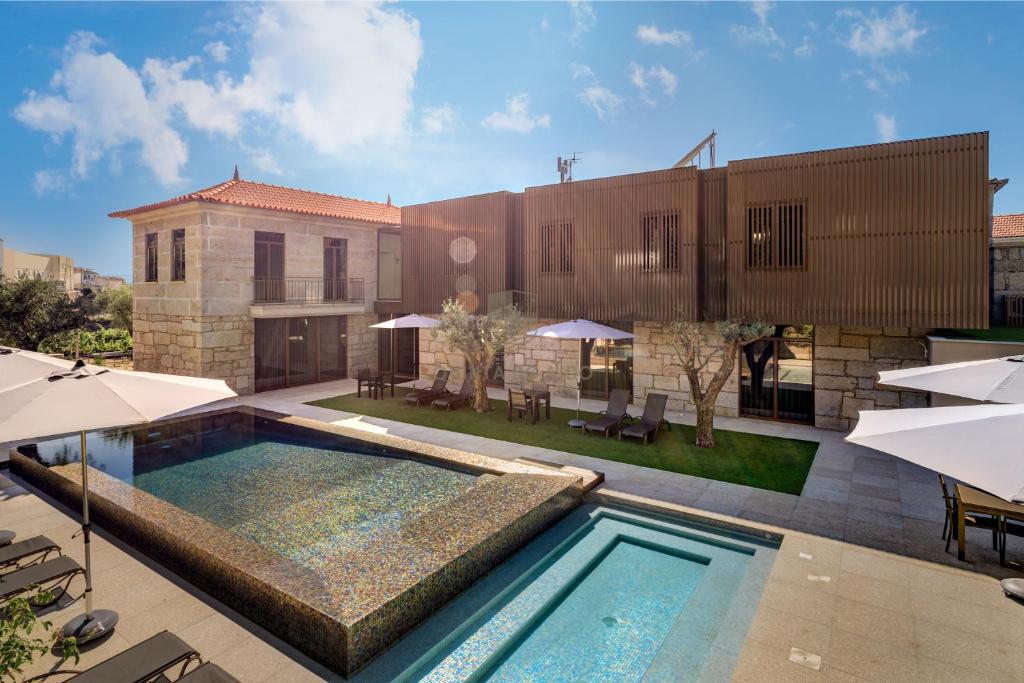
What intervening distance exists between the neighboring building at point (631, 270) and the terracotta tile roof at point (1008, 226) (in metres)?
16.5

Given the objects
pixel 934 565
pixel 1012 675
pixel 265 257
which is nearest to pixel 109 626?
pixel 1012 675

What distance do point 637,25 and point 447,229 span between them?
1268 cm

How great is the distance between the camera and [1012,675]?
15.3ft

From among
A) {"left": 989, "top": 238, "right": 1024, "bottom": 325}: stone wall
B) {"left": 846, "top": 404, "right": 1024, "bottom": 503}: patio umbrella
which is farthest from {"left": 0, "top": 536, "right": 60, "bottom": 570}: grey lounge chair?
{"left": 989, "top": 238, "right": 1024, "bottom": 325}: stone wall

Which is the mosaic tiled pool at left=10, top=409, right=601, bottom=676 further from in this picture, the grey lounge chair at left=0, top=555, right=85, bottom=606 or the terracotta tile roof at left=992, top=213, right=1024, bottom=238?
the terracotta tile roof at left=992, top=213, right=1024, bottom=238

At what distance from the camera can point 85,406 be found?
202 inches

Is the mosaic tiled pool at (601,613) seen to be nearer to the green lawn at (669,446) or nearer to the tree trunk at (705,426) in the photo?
the green lawn at (669,446)

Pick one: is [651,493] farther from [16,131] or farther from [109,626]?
[16,131]

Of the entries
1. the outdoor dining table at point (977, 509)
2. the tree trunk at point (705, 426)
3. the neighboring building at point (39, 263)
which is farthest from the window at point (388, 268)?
the neighboring building at point (39, 263)

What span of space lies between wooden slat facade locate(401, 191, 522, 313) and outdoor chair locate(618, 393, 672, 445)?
25.3 feet

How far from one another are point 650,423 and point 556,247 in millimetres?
7303

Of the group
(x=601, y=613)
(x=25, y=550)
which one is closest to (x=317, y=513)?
(x=25, y=550)

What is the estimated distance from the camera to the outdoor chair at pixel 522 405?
14.8 m

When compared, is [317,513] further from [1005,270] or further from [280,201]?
[1005,270]
